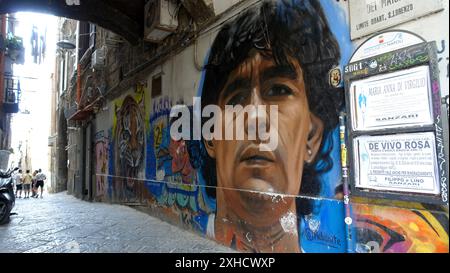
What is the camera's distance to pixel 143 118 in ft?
32.1

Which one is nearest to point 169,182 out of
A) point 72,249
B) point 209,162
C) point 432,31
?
point 209,162

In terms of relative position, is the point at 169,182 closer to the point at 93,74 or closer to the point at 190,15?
the point at 190,15

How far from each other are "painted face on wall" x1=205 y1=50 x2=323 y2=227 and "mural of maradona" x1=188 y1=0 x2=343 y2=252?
0.01 meters

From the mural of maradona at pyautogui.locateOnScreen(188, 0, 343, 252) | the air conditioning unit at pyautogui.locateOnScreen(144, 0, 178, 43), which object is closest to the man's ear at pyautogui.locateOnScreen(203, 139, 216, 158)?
the mural of maradona at pyautogui.locateOnScreen(188, 0, 343, 252)

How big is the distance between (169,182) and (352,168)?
16.5ft

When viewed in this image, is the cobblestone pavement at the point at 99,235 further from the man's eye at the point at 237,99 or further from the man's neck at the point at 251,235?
the man's eye at the point at 237,99

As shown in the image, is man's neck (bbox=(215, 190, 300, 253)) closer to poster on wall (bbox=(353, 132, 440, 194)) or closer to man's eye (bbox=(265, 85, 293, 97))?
poster on wall (bbox=(353, 132, 440, 194))

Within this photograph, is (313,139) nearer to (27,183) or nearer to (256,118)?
(256,118)

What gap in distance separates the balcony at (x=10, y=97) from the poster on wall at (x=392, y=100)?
18673 mm

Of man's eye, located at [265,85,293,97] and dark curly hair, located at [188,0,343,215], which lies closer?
dark curly hair, located at [188,0,343,215]

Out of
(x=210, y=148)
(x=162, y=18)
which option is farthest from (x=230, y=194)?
(x=162, y=18)

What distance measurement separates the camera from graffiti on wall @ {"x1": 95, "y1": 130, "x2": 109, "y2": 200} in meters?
13.2

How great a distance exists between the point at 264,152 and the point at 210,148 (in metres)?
1.57
